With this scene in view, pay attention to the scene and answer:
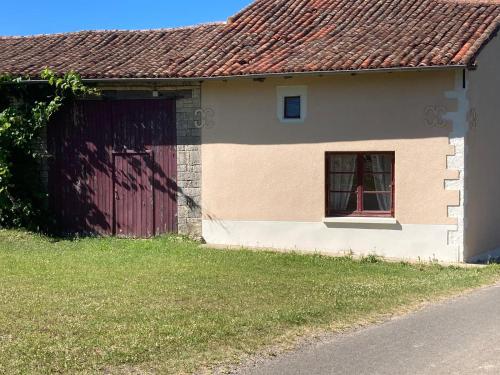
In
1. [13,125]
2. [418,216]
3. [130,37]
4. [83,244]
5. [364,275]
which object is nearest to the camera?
[364,275]

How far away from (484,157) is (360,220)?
2824mm

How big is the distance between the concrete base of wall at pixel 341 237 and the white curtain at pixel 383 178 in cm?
52

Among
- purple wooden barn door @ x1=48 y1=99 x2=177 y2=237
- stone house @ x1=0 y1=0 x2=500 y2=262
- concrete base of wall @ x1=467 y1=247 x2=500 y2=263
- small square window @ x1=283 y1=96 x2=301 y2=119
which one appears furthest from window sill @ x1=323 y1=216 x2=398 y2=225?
purple wooden barn door @ x1=48 y1=99 x2=177 y2=237

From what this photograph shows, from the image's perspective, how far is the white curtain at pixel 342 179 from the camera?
44.1ft

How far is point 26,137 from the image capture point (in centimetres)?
1483

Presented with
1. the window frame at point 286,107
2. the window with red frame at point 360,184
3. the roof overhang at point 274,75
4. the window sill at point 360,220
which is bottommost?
the window sill at point 360,220

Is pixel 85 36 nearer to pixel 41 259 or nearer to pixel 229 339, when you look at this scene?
pixel 41 259

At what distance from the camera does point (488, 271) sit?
11.4 meters

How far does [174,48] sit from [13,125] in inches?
158

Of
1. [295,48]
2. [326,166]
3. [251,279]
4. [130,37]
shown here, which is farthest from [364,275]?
[130,37]

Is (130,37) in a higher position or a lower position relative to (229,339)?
higher

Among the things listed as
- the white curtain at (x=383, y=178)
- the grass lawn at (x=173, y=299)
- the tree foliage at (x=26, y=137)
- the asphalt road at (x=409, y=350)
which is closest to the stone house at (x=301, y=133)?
the white curtain at (x=383, y=178)

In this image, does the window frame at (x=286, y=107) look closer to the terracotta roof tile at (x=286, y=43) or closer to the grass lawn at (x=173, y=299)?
the terracotta roof tile at (x=286, y=43)

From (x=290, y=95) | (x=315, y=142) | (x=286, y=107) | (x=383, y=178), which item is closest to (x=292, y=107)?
(x=286, y=107)
